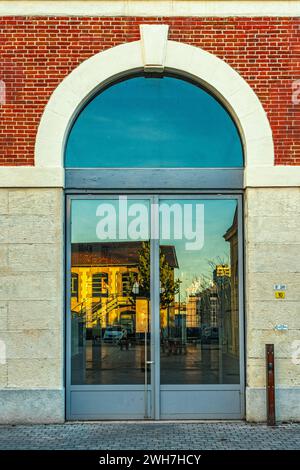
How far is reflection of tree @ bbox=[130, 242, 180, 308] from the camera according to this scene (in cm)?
1103

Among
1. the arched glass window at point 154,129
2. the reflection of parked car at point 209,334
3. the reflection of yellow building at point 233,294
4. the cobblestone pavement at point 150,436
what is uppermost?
the arched glass window at point 154,129

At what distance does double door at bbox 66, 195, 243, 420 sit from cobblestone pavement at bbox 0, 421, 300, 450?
0.45m

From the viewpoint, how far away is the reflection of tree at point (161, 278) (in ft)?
36.2

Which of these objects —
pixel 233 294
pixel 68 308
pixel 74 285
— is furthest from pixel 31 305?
pixel 233 294

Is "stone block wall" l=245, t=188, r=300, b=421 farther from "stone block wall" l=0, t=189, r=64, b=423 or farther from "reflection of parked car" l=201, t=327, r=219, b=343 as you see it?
"stone block wall" l=0, t=189, r=64, b=423

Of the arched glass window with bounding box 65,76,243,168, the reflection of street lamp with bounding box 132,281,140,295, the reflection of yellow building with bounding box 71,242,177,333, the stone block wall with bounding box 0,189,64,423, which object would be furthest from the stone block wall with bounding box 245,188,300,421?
the stone block wall with bounding box 0,189,64,423

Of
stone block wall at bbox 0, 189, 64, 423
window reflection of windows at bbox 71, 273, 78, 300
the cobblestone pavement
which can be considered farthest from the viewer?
window reflection of windows at bbox 71, 273, 78, 300

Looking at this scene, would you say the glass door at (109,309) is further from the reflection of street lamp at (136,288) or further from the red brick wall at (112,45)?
the red brick wall at (112,45)

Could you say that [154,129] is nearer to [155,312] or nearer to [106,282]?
[106,282]

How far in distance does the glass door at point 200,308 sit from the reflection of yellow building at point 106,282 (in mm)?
Answer: 286

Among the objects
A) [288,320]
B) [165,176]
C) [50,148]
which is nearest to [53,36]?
[50,148]

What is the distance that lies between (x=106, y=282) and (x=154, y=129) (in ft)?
8.40

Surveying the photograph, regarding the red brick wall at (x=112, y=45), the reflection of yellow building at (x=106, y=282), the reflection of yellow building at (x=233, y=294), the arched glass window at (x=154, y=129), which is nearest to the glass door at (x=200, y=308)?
the reflection of yellow building at (x=233, y=294)

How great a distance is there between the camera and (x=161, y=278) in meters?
11.0
